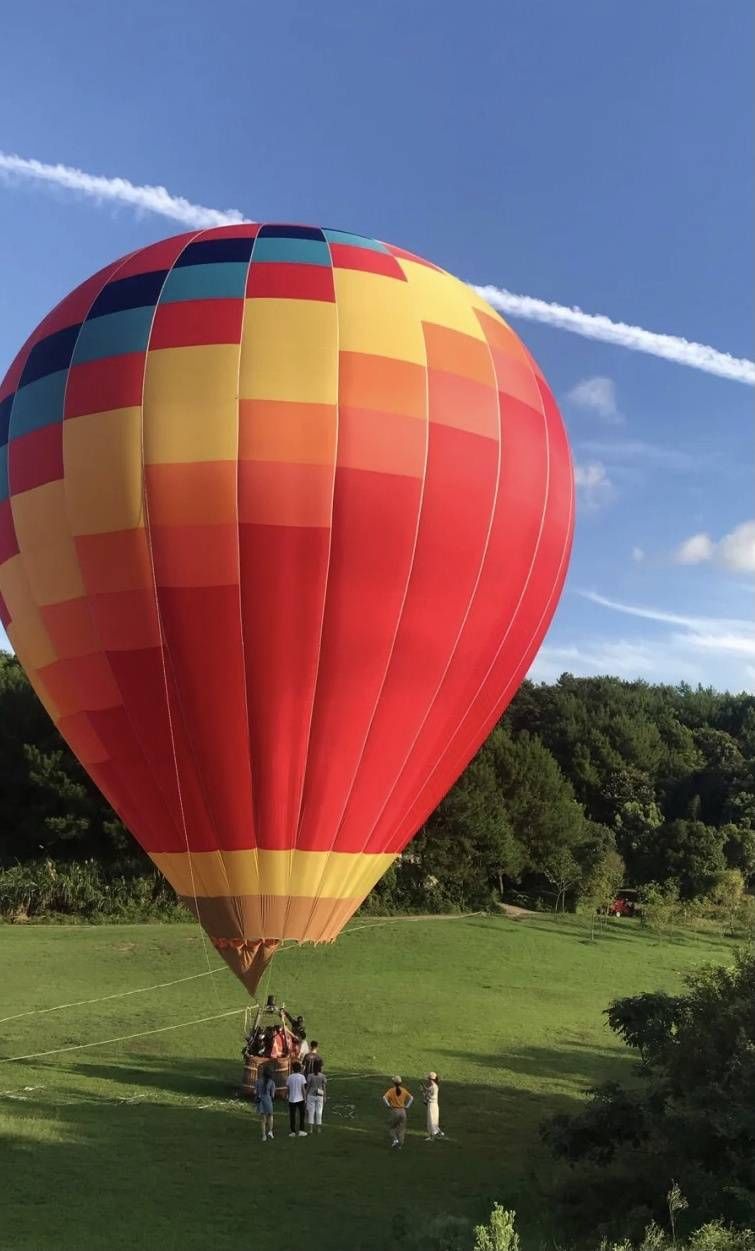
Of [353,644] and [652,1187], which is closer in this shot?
[652,1187]

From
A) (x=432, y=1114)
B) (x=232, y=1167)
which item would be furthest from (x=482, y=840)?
(x=232, y=1167)

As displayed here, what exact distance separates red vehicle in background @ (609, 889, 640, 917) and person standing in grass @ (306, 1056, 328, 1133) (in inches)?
1063

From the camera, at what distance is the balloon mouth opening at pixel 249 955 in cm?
1165

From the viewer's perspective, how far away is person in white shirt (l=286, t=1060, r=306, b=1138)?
1186 cm

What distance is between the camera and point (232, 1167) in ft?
34.6

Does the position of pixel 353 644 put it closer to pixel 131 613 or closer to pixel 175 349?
pixel 131 613

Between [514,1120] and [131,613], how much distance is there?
27.7 ft

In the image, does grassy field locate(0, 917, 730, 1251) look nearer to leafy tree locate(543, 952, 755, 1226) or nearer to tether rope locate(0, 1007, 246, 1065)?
tether rope locate(0, 1007, 246, 1065)

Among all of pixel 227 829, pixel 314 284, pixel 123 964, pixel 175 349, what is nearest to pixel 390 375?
pixel 314 284

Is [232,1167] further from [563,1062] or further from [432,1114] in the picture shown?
[563,1062]

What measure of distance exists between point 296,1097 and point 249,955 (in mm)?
1877

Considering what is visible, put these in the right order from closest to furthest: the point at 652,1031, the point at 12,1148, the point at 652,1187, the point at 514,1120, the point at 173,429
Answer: the point at 652,1187 < the point at 12,1148 < the point at 173,429 < the point at 652,1031 < the point at 514,1120

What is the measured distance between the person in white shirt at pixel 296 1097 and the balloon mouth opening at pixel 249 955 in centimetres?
128

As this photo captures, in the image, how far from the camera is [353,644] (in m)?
11.8
